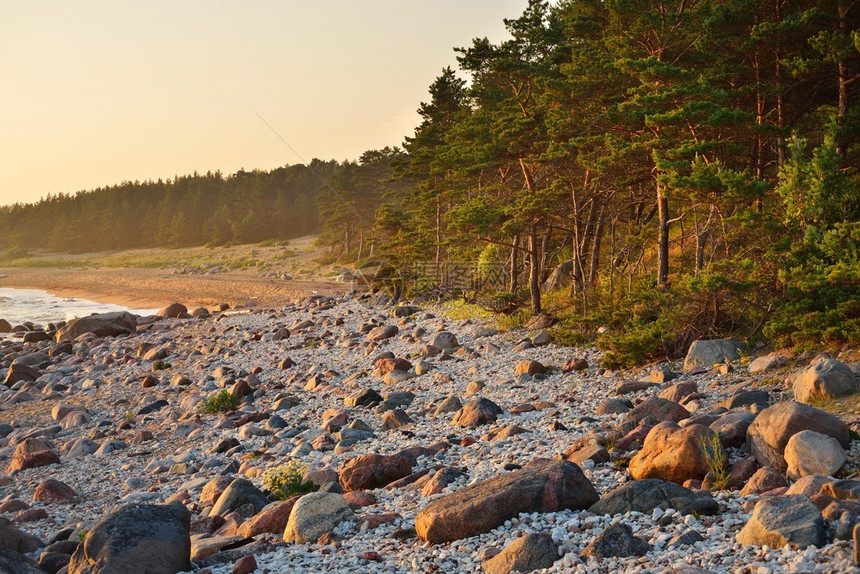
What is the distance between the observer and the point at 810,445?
5652mm

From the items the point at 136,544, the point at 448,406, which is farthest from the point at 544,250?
the point at 136,544

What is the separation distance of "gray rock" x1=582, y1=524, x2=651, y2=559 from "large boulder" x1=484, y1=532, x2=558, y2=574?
0.87ft

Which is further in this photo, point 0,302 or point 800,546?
point 0,302

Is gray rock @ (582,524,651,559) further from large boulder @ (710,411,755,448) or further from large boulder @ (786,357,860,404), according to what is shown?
large boulder @ (786,357,860,404)

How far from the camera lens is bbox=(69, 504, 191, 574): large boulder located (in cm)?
515

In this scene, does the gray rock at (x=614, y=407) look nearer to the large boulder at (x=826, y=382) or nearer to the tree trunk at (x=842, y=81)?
the large boulder at (x=826, y=382)

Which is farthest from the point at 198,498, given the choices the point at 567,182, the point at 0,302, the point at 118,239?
the point at 118,239

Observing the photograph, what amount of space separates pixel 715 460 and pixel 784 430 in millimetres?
733

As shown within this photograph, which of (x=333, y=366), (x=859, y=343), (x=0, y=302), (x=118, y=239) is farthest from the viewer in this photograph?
(x=118, y=239)

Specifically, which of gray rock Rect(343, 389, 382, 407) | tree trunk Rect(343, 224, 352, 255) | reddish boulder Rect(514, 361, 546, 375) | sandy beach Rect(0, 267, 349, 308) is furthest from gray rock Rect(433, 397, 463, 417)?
tree trunk Rect(343, 224, 352, 255)

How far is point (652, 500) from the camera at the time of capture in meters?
5.36

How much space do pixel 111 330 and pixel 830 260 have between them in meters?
25.6

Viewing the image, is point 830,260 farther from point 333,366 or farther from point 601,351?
point 333,366

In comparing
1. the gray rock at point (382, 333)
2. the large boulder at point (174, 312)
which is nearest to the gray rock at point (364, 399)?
the gray rock at point (382, 333)
